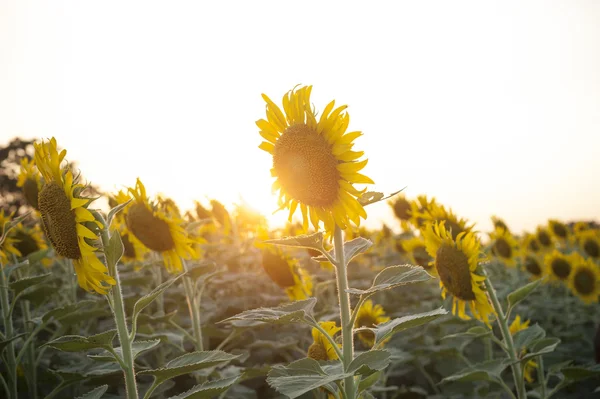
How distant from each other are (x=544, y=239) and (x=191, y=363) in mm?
9771

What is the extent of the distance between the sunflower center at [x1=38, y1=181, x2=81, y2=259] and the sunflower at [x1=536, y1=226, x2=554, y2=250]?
32.5 feet

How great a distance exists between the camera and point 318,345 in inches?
117

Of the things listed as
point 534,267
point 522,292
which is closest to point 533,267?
point 534,267

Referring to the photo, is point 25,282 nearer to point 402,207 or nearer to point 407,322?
point 407,322

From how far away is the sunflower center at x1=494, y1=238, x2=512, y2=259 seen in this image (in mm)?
7844

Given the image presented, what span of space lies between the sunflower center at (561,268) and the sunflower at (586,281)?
0.24m

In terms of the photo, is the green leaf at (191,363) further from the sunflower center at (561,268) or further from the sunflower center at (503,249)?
the sunflower center at (561,268)

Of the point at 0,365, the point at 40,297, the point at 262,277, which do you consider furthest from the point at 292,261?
the point at 0,365

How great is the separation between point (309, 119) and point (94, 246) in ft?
3.62

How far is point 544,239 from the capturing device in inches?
400

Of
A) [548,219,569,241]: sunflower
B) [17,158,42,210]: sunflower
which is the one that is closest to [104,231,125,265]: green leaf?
[17,158,42,210]: sunflower

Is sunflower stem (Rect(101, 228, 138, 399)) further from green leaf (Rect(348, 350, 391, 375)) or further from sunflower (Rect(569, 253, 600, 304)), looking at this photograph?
sunflower (Rect(569, 253, 600, 304))

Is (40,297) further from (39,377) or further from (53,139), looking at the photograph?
(53,139)

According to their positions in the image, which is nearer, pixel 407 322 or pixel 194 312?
pixel 407 322
